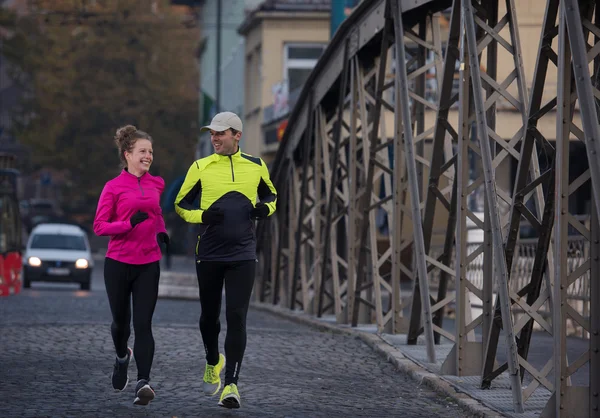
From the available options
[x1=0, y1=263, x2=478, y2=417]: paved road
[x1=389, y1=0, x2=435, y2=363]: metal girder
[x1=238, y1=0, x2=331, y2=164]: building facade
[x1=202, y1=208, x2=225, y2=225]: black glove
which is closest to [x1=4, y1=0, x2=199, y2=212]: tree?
[x1=238, y1=0, x2=331, y2=164]: building facade

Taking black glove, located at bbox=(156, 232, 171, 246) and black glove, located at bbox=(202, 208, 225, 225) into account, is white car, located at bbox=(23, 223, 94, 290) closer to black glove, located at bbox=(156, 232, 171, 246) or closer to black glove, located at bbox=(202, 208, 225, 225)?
black glove, located at bbox=(156, 232, 171, 246)

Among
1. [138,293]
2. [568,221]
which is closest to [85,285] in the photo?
[138,293]

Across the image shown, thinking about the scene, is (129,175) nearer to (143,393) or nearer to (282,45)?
(143,393)

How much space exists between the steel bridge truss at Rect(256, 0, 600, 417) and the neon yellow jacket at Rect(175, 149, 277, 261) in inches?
64.1

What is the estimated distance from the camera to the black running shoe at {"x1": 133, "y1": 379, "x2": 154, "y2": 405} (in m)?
8.88

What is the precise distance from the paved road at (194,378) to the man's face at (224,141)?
1594 millimetres

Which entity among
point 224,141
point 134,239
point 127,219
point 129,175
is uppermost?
point 224,141

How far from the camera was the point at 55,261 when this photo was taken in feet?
121

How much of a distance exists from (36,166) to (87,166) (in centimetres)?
362

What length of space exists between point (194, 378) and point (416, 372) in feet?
5.68

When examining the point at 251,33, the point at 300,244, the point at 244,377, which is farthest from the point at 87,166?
the point at 244,377

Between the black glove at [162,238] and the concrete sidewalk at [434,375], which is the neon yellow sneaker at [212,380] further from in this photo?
the concrete sidewalk at [434,375]

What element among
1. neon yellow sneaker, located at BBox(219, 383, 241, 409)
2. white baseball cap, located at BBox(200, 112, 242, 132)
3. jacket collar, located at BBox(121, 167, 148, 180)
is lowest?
neon yellow sneaker, located at BBox(219, 383, 241, 409)

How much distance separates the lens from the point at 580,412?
805 centimetres
